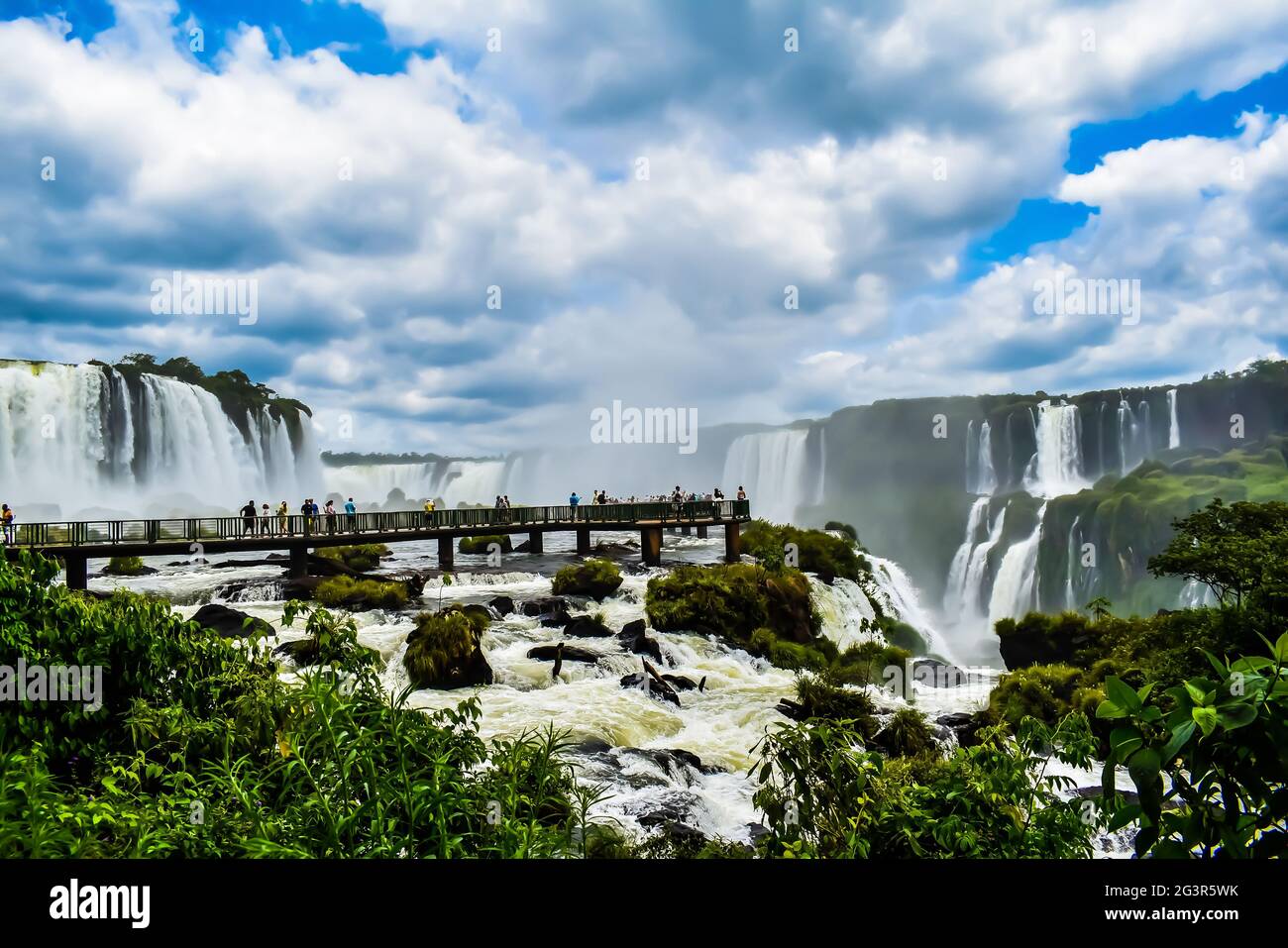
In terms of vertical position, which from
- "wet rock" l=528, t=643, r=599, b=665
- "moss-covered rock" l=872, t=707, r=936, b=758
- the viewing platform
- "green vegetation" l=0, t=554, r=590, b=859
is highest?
the viewing platform

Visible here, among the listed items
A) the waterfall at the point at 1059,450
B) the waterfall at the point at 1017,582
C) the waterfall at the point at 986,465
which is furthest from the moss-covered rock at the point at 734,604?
the waterfall at the point at 986,465

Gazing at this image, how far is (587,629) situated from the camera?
17.1m

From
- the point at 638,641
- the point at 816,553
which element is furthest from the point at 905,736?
the point at 816,553

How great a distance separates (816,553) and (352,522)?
16.7 m

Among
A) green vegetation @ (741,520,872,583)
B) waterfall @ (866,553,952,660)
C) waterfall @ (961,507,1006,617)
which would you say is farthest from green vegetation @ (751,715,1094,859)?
waterfall @ (961,507,1006,617)

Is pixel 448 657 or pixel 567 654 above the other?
pixel 448 657

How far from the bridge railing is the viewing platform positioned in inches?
1.2

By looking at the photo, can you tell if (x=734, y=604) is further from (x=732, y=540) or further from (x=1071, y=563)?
(x=1071, y=563)

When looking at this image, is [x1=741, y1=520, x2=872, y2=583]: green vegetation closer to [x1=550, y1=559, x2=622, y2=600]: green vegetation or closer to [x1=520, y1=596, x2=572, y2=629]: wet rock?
[x1=550, y1=559, x2=622, y2=600]: green vegetation

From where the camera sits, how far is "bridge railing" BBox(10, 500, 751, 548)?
20.2m

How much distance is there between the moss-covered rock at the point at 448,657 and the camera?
13.6 metres
